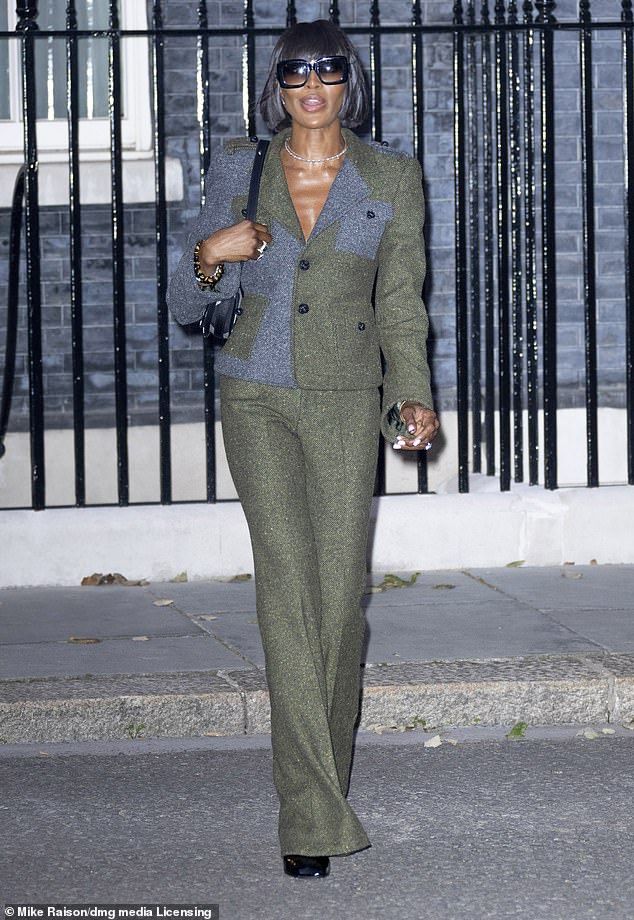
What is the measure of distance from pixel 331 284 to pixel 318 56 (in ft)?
1.82

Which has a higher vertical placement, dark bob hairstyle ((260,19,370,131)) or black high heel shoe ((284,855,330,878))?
dark bob hairstyle ((260,19,370,131))

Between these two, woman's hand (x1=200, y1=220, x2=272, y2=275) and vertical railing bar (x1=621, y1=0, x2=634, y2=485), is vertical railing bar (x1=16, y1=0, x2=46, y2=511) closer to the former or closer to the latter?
vertical railing bar (x1=621, y1=0, x2=634, y2=485)

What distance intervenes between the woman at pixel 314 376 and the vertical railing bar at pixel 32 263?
3469mm

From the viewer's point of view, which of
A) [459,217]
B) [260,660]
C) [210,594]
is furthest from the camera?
[459,217]

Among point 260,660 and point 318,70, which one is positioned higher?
point 318,70

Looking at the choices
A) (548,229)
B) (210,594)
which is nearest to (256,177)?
(210,594)

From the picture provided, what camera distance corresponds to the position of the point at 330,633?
12.7 ft

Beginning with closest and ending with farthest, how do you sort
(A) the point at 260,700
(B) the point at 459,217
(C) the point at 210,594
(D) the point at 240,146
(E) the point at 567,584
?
(D) the point at 240,146
(A) the point at 260,700
(C) the point at 210,594
(E) the point at 567,584
(B) the point at 459,217

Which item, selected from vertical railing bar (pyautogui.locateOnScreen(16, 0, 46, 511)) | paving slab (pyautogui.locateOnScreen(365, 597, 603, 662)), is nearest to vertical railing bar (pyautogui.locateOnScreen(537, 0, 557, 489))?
paving slab (pyautogui.locateOnScreen(365, 597, 603, 662))

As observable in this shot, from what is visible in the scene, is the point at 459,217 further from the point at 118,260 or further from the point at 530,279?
the point at 118,260

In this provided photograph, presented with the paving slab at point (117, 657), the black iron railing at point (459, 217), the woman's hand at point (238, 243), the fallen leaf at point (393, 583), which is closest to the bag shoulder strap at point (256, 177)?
the woman's hand at point (238, 243)

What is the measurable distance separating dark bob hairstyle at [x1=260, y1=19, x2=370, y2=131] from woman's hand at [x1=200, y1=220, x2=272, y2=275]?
0.41 m

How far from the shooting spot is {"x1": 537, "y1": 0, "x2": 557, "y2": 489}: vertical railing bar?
759 cm

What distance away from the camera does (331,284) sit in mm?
3908
